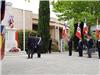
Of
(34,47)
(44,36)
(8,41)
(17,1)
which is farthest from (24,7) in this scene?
(34,47)

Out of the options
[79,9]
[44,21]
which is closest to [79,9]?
[79,9]

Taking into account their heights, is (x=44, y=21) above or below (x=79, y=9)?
below

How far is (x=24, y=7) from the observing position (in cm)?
5019

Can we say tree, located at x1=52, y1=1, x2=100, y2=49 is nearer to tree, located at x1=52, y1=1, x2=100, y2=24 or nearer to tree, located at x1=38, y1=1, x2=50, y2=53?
tree, located at x1=52, y1=1, x2=100, y2=24

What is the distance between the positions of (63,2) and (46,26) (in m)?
3.03

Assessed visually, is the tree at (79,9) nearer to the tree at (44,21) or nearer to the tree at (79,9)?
the tree at (79,9)

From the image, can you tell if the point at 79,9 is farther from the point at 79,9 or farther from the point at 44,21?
the point at 44,21

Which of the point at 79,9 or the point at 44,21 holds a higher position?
the point at 79,9

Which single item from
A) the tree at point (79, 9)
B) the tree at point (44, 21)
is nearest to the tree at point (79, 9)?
the tree at point (79, 9)

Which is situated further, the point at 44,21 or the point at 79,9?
the point at 44,21

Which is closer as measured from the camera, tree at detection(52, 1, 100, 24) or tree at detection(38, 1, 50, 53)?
tree at detection(52, 1, 100, 24)

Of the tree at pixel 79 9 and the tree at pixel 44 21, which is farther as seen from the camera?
the tree at pixel 44 21

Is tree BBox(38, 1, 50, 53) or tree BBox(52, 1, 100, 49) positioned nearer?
tree BBox(52, 1, 100, 49)

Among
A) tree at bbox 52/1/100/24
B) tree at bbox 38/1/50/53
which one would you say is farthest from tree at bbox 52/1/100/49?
tree at bbox 38/1/50/53
